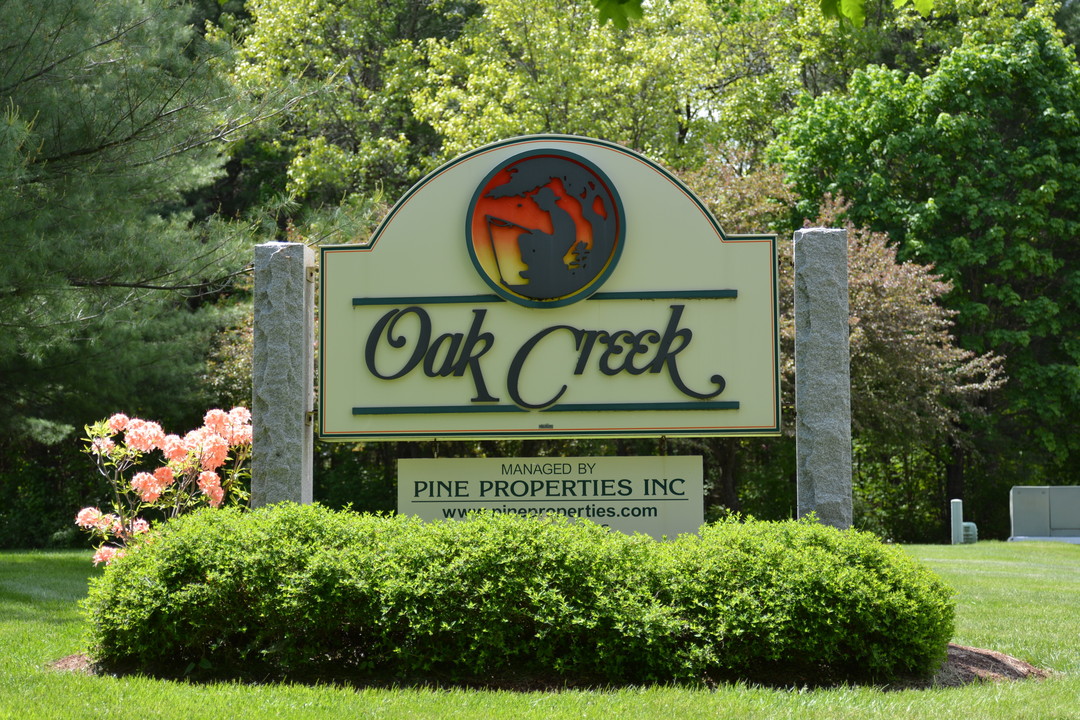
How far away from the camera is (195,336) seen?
17.5 metres

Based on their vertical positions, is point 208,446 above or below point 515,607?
above

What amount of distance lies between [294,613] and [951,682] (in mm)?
3790

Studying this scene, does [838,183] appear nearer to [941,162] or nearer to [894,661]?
[941,162]

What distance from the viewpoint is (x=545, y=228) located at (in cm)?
773

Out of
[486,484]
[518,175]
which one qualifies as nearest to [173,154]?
[518,175]

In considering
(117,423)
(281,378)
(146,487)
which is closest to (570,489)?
(281,378)

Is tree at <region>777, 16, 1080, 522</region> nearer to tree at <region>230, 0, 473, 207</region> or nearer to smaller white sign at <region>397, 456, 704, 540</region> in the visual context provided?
tree at <region>230, 0, 473, 207</region>

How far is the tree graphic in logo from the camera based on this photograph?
7.67 m

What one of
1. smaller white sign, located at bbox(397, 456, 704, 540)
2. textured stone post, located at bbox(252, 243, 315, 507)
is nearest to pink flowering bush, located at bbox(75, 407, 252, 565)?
textured stone post, located at bbox(252, 243, 315, 507)

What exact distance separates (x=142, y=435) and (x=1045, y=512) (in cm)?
1794

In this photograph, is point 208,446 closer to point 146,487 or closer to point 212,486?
point 212,486

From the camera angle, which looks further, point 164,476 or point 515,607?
point 164,476

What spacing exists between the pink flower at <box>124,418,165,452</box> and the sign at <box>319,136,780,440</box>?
2196 mm

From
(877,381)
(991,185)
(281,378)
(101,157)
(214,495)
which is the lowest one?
(214,495)
